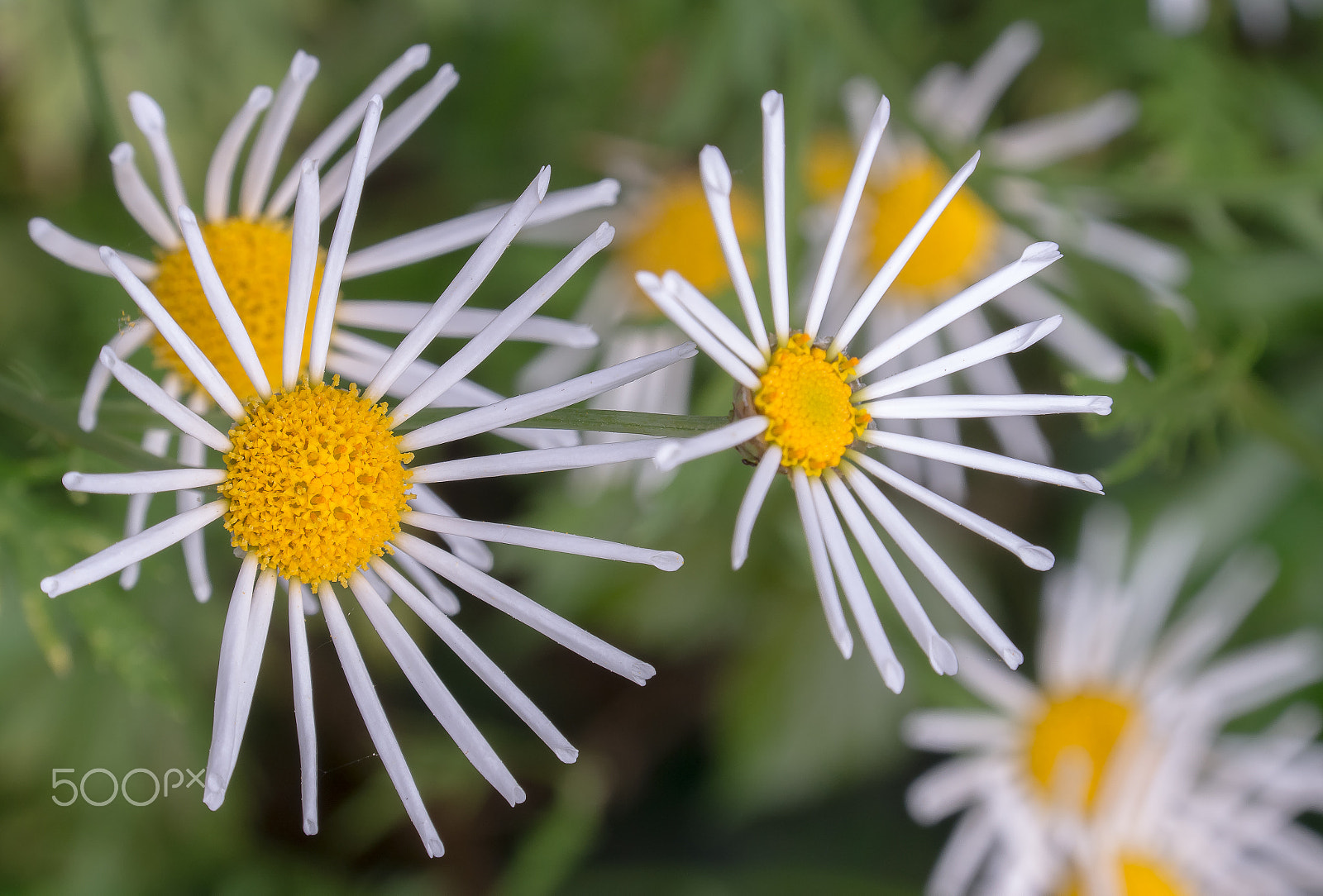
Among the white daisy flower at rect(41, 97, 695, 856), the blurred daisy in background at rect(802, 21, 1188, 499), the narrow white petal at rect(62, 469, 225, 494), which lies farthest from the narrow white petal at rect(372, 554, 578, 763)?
the blurred daisy in background at rect(802, 21, 1188, 499)

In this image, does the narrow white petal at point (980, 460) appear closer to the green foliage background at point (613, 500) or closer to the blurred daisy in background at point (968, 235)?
the green foliage background at point (613, 500)

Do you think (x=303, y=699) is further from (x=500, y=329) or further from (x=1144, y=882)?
(x=1144, y=882)

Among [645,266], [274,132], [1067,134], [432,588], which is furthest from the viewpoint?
[1067,134]

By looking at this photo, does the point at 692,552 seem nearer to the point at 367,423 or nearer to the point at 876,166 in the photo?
the point at 876,166

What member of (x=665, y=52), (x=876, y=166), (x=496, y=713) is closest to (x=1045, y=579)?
(x=876, y=166)

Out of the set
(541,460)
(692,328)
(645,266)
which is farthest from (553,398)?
(645,266)

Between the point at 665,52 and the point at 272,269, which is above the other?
the point at 665,52
